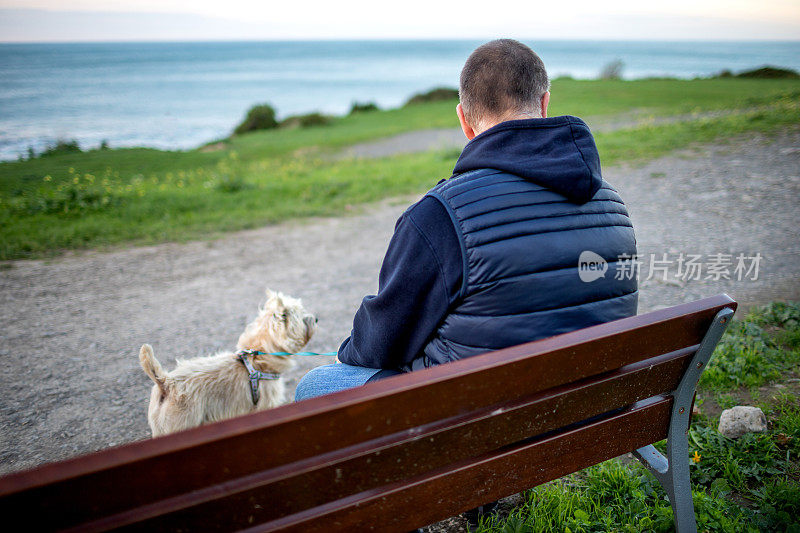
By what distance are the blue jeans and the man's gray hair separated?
48.2 inches

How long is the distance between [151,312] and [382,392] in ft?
14.8

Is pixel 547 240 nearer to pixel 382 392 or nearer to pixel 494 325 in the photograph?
pixel 494 325

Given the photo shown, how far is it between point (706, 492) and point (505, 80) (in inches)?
90.1

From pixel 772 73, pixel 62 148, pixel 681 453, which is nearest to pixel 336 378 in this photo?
pixel 681 453

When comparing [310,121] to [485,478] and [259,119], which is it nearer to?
[259,119]

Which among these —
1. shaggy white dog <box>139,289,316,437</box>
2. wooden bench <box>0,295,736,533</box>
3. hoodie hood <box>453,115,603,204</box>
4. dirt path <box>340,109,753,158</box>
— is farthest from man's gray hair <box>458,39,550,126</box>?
dirt path <box>340,109,753,158</box>

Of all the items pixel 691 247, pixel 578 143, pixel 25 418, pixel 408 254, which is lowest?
pixel 25 418

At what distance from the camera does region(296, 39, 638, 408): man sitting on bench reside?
1.66 meters

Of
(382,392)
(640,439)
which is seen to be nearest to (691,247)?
(640,439)

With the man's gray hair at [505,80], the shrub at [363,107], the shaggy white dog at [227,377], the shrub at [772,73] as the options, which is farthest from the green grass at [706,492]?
the shrub at [363,107]

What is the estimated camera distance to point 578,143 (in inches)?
70.1

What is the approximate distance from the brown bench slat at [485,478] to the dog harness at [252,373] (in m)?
1.74

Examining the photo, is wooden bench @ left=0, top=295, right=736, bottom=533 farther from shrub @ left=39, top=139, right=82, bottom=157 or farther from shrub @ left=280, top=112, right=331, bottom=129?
shrub @ left=280, top=112, right=331, bottom=129

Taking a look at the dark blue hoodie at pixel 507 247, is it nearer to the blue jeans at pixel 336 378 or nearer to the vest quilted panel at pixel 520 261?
the vest quilted panel at pixel 520 261
